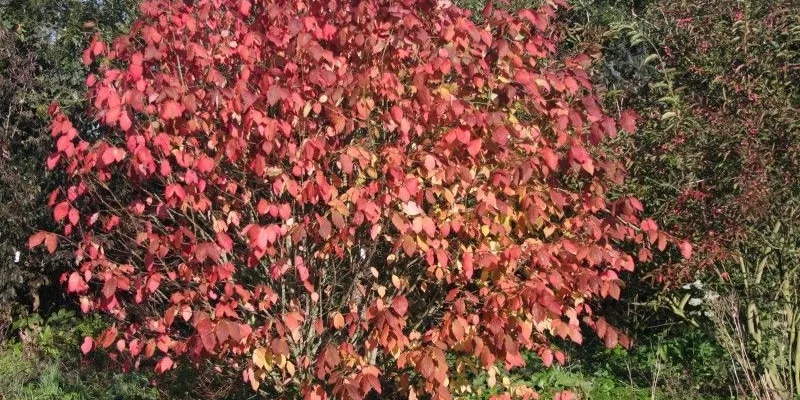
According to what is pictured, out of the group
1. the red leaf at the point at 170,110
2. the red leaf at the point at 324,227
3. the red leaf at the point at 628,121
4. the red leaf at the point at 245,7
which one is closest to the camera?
the red leaf at the point at 324,227

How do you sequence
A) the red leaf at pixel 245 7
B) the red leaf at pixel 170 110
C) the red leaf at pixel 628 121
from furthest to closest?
1. the red leaf at pixel 245 7
2. the red leaf at pixel 628 121
3. the red leaf at pixel 170 110

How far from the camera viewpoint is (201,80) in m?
3.53

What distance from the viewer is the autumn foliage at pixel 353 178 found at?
316cm

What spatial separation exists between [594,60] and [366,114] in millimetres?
2407

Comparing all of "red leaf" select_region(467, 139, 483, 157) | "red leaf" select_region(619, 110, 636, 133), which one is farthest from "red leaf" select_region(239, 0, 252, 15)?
"red leaf" select_region(619, 110, 636, 133)

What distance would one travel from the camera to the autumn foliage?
10.4ft

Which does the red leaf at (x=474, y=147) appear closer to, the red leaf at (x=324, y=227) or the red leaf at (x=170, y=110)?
the red leaf at (x=324, y=227)

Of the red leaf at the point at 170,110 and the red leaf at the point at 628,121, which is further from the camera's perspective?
the red leaf at the point at 628,121

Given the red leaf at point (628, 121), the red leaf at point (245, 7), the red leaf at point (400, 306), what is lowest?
the red leaf at point (400, 306)

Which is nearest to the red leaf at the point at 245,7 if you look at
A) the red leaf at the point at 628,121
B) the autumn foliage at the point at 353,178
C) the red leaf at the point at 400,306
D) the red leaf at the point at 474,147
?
the autumn foliage at the point at 353,178

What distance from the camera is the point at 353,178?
11.0ft

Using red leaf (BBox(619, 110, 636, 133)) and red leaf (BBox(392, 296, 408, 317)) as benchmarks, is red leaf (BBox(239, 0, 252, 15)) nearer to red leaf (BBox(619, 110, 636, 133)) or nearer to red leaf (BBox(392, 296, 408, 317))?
red leaf (BBox(392, 296, 408, 317))

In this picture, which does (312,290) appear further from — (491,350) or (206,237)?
(491,350)

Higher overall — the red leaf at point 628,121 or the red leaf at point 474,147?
the red leaf at point 628,121
